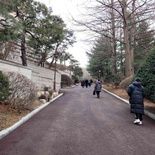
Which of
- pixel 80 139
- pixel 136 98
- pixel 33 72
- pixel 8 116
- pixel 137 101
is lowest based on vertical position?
pixel 80 139

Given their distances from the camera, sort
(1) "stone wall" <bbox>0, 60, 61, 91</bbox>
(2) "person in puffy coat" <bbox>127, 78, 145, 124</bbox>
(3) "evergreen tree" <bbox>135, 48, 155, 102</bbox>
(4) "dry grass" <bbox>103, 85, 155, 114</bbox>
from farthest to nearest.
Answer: (1) "stone wall" <bbox>0, 60, 61, 91</bbox> → (4) "dry grass" <bbox>103, 85, 155, 114</bbox> → (3) "evergreen tree" <bbox>135, 48, 155, 102</bbox> → (2) "person in puffy coat" <bbox>127, 78, 145, 124</bbox>

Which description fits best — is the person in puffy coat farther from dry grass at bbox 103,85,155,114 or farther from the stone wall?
the stone wall

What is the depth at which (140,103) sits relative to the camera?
6.65 metres

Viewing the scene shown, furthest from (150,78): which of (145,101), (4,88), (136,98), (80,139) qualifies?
(4,88)

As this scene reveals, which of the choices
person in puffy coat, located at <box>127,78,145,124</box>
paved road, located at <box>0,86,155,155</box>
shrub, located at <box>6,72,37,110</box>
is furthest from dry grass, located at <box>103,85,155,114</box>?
shrub, located at <box>6,72,37,110</box>

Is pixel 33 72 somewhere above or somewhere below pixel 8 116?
above

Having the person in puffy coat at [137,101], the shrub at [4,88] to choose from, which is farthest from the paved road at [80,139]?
the shrub at [4,88]

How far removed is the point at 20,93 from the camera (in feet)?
26.7

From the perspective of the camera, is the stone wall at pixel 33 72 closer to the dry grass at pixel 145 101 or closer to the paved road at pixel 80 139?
the paved road at pixel 80 139

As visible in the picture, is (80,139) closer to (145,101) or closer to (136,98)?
(136,98)

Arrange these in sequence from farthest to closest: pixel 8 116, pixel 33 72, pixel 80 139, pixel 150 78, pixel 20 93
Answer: pixel 33 72 < pixel 20 93 < pixel 150 78 < pixel 8 116 < pixel 80 139

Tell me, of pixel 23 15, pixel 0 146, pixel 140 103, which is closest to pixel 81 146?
pixel 0 146

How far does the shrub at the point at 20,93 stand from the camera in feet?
26.2

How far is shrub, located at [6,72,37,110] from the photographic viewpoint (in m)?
7.98
